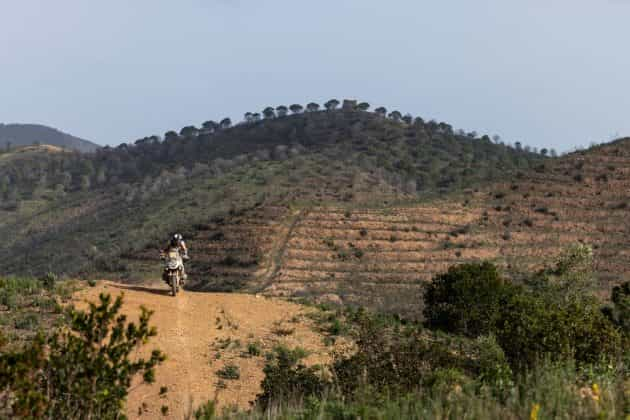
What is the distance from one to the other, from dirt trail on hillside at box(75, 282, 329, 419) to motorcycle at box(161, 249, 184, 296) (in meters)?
0.30

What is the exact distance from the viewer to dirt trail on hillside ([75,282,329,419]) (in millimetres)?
14516

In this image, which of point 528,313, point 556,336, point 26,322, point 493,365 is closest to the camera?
point 493,365

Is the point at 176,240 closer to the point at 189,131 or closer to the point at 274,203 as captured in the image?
the point at 274,203

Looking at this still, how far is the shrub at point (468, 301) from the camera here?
21.3 meters

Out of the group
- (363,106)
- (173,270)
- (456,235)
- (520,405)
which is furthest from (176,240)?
(363,106)

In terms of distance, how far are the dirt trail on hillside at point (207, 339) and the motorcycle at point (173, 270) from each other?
0.99 ft

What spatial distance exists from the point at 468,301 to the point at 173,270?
828 centimetres

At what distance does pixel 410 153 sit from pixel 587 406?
82.9 m

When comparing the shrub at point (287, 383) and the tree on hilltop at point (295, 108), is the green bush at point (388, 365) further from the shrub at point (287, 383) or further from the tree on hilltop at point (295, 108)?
the tree on hilltop at point (295, 108)

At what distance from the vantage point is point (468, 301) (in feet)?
70.8

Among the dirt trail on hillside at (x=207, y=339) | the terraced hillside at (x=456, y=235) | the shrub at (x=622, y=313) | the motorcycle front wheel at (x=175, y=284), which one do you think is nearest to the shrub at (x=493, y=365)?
the dirt trail on hillside at (x=207, y=339)

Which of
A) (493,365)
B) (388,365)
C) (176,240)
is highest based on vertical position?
(176,240)

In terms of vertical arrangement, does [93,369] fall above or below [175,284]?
above

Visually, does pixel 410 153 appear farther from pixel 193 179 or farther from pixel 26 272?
pixel 26 272
